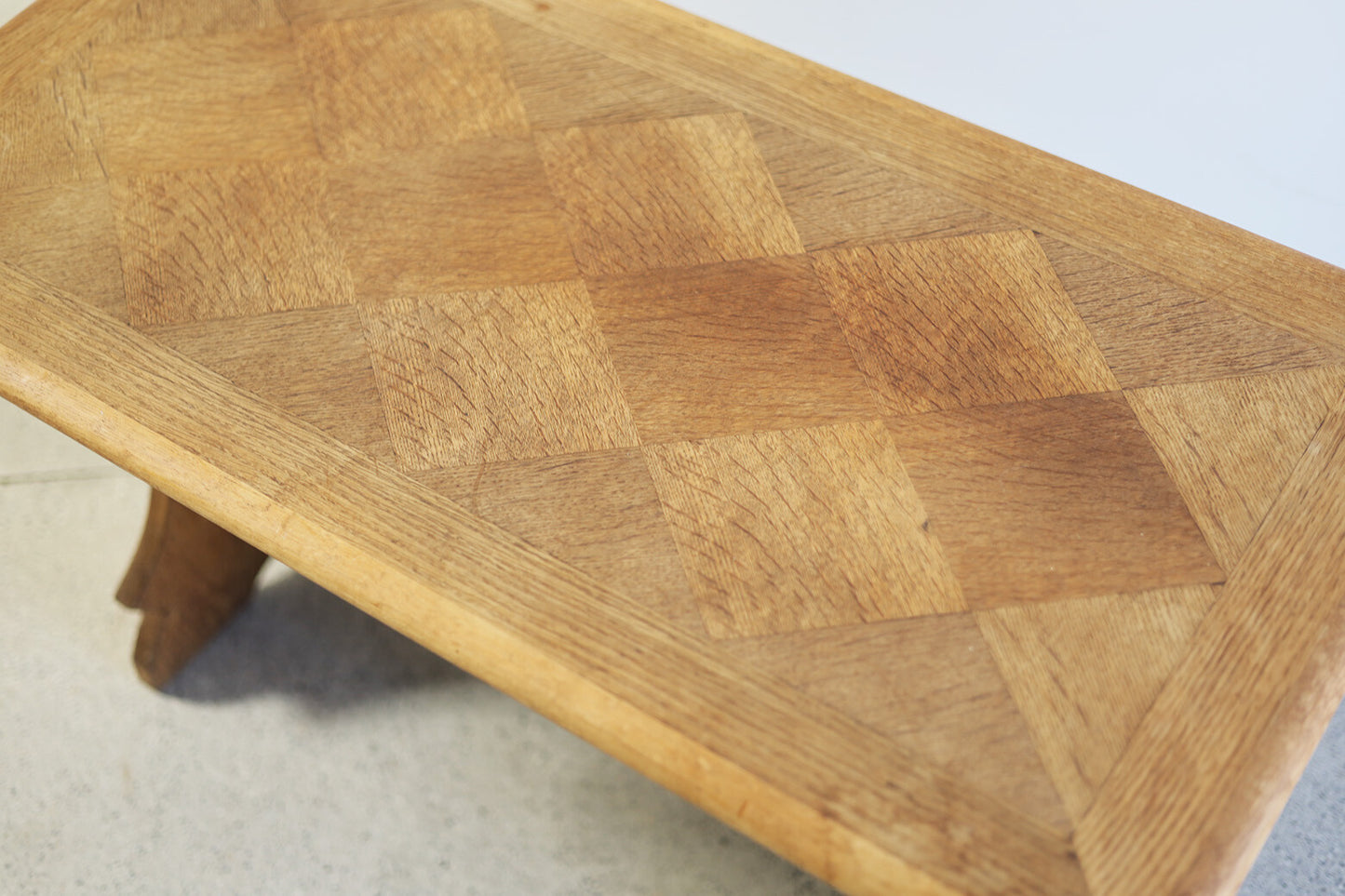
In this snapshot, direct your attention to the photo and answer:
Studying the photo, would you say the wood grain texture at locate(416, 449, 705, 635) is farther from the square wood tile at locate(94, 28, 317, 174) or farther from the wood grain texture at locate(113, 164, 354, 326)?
the square wood tile at locate(94, 28, 317, 174)

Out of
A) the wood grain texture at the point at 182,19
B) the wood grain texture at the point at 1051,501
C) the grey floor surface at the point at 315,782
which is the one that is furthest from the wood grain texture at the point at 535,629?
the grey floor surface at the point at 315,782

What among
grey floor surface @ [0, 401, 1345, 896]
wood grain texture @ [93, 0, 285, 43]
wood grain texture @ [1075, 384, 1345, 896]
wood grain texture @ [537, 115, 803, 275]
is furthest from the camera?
grey floor surface @ [0, 401, 1345, 896]

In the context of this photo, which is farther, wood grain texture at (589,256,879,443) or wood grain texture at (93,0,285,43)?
wood grain texture at (93,0,285,43)

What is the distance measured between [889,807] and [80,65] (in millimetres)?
681

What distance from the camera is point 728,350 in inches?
24.0

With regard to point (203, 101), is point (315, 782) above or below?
below

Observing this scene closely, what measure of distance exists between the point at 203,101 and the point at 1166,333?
60 cm

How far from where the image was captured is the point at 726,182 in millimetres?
692

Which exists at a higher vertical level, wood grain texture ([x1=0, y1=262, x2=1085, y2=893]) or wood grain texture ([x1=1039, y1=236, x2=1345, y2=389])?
wood grain texture ([x1=1039, y1=236, x2=1345, y2=389])

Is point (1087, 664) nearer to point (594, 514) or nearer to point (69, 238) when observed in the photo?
point (594, 514)

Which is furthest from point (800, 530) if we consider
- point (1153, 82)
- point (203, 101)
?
point (1153, 82)

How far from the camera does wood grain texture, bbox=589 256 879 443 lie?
583 mm

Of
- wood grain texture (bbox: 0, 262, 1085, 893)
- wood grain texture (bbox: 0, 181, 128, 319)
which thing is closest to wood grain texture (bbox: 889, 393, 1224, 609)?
wood grain texture (bbox: 0, 262, 1085, 893)

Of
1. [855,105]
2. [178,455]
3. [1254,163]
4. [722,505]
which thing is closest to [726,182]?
[855,105]
